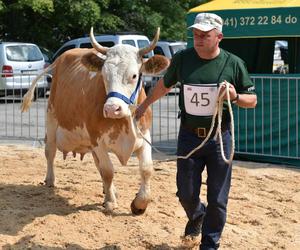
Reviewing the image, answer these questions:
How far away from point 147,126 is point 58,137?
1.45 m

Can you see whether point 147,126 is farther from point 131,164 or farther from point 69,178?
point 131,164

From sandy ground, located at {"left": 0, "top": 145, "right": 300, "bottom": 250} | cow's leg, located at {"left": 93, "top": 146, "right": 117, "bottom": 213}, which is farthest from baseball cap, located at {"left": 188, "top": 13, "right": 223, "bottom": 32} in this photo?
cow's leg, located at {"left": 93, "top": 146, "right": 117, "bottom": 213}

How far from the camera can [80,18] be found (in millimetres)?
26547

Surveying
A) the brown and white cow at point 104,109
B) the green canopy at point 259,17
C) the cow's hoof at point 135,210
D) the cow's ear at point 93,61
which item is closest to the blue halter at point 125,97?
the brown and white cow at point 104,109

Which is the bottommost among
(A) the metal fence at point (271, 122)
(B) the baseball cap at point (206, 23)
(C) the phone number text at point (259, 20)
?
(A) the metal fence at point (271, 122)

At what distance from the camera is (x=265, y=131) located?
397 inches

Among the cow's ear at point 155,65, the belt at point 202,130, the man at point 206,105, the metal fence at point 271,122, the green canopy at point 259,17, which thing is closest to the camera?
the man at point 206,105

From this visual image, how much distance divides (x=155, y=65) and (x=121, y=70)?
44 centimetres

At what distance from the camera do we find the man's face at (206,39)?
16.1ft

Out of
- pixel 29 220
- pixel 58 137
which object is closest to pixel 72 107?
pixel 58 137

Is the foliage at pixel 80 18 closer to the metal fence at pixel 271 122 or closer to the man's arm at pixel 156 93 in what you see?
the metal fence at pixel 271 122

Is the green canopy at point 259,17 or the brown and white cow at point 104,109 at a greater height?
the green canopy at point 259,17

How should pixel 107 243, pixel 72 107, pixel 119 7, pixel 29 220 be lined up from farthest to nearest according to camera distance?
pixel 119 7 < pixel 72 107 < pixel 29 220 < pixel 107 243

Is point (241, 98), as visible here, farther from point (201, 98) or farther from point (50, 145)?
point (50, 145)
